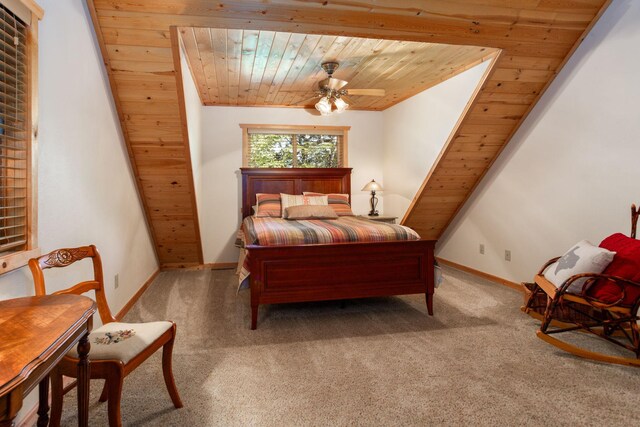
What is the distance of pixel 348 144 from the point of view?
5.42m

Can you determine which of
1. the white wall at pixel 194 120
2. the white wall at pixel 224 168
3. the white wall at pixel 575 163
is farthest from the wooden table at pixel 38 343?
the white wall at pixel 224 168

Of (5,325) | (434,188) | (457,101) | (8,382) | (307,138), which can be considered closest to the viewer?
(8,382)

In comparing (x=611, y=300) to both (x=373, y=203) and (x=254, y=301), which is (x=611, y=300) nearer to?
(x=254, y=301)

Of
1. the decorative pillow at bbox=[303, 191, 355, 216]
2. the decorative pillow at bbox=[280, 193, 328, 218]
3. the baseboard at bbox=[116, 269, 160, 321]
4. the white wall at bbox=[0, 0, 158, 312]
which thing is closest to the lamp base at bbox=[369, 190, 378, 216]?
the decorative pillow at bbox=[303, 191, 355, 216]

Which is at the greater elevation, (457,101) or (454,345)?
(457,101)

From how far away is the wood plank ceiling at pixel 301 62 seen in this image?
9.73 feet

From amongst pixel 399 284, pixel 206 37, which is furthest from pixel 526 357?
pixel 206 37

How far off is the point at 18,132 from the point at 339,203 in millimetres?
3656

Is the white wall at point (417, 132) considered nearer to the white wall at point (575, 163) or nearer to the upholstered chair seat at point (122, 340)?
the white wall at point (575, 163)

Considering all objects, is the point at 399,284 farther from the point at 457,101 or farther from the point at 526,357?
the point at 457,101

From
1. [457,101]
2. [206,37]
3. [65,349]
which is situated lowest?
[65,349]

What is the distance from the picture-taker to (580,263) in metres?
2.45

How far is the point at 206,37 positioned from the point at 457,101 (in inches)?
98.2

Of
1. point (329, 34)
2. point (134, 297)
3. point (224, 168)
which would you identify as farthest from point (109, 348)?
point (224, 168)
